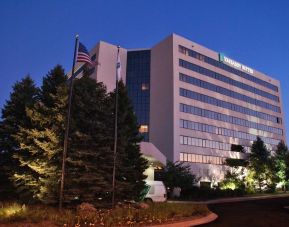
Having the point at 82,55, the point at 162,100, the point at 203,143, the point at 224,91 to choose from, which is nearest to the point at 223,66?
the point at 224,91

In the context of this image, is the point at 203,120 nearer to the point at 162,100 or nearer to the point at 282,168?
the point at 162,100

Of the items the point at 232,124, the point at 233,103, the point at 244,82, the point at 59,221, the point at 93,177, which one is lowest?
the point at 59,221

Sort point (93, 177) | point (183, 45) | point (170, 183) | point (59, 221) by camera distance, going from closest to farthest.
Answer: point (59, 221) < point (93, 177) < point (170, 183) < point (183, 45)

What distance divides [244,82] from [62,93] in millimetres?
74217

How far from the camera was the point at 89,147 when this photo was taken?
846 inches

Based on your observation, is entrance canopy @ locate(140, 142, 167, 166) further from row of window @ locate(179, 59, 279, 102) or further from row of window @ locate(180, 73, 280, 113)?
row of window @ locate(179, 59, 279, 102)

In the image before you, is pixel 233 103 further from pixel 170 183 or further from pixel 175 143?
pixel 170 183

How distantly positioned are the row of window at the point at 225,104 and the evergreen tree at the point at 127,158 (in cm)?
4184

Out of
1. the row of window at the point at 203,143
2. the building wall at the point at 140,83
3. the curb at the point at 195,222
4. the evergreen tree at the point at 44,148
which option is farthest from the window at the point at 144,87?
the curb at the point at 195,222

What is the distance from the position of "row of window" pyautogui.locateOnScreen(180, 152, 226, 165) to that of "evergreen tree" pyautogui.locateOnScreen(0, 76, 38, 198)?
42.7m

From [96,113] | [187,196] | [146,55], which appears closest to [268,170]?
[187,196]

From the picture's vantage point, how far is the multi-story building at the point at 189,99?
68625 mm

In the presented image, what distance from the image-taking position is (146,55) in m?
81.1

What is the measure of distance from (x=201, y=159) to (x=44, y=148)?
52914mm
